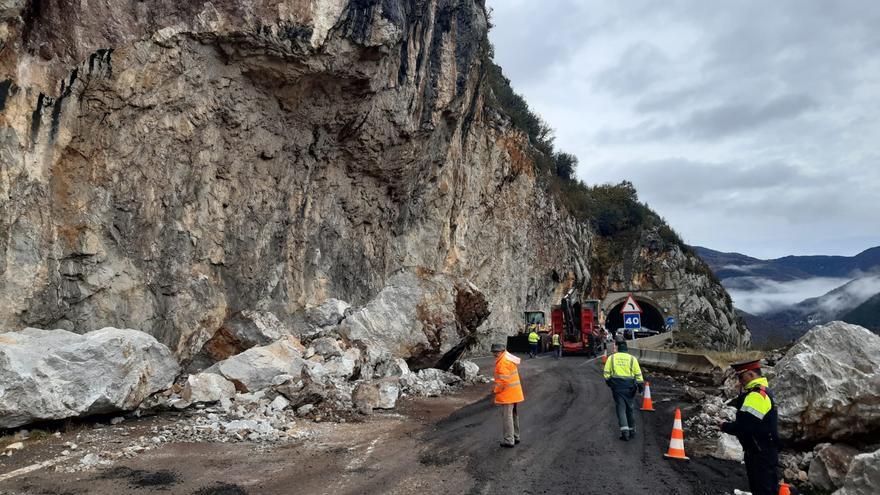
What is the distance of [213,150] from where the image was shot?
45.0ft

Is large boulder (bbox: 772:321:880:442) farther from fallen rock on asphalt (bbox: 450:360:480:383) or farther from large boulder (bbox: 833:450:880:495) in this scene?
fallen rock on asphalt (bbox: 450:360:480:383)

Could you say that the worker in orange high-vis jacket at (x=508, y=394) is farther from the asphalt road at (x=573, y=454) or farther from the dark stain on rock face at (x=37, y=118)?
the dark stain on rock face at (x=37, y=118)

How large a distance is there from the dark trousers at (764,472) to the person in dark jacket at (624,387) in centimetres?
334

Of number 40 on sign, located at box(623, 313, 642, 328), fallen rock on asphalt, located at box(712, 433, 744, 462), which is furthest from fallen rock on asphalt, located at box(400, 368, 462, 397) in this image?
number 40 on sign, located at box(623, 313, 642, 328)

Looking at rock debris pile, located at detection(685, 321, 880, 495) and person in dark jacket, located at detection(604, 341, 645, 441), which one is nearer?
rock debris pile, located at detection(685, 321, 880, 495)

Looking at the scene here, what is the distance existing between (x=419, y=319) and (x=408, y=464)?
7.55 metres

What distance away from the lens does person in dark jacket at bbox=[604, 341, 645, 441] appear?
328 inches

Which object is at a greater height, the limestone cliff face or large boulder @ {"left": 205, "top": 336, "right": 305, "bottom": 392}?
the limestone cliff face

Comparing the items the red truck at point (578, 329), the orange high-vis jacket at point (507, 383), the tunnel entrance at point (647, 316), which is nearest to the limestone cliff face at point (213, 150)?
the orange high-vis jacket at point (507, 383)

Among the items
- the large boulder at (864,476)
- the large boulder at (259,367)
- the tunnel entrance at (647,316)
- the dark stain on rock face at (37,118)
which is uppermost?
the dark stain on rock face at (37,118)

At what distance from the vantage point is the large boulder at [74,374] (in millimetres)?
6910

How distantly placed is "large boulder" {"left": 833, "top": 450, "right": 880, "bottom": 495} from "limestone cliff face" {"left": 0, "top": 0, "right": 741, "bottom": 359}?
11.2 meters

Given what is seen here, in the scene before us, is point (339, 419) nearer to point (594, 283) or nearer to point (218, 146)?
point (218, 146)

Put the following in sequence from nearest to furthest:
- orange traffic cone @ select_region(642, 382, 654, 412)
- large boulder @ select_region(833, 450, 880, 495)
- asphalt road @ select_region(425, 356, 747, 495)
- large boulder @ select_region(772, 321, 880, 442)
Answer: large boulder @ select_region(833, 450, 880, 495) → large boulder @ select_region(772, 321, 880, 442) → asphalt road @ select_region(425, 356, 747, 495) → orange traffic cone @ select_region(642, 382, 654, 412)
